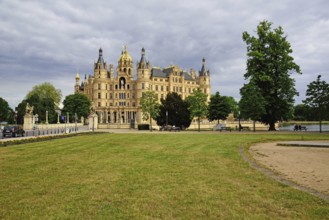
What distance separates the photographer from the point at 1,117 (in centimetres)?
10606

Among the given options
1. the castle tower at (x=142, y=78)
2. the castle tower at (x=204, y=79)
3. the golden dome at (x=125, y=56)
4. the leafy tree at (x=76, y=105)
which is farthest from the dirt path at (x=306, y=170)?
the castle tower at (x=204, y=79)

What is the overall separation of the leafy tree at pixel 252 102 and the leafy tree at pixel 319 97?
861 centimetres

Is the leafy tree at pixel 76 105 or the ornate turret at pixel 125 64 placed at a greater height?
the ornate turret at pixel 125 64

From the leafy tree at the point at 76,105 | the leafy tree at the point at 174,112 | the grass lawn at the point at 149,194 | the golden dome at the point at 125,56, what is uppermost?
the golden dome at the point at 125,56

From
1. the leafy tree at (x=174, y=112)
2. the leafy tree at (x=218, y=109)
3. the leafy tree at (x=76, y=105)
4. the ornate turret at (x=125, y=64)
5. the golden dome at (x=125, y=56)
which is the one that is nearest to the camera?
the leafy tree at (x=174, y=112)

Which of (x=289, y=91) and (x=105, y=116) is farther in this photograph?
(x=105, y=116)

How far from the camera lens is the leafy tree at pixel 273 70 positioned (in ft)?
148

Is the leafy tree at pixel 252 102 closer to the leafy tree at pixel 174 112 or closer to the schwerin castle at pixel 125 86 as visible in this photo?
the leafy tree at pixel 174 112

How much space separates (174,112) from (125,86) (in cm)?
4799

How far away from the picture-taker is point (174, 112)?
2761 inches

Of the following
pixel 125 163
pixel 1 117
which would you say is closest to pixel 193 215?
pixel 125 163

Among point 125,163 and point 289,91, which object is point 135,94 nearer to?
point 289,91

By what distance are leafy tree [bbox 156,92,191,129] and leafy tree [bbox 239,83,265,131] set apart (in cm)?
2489

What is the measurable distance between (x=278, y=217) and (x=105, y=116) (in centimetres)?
10566
